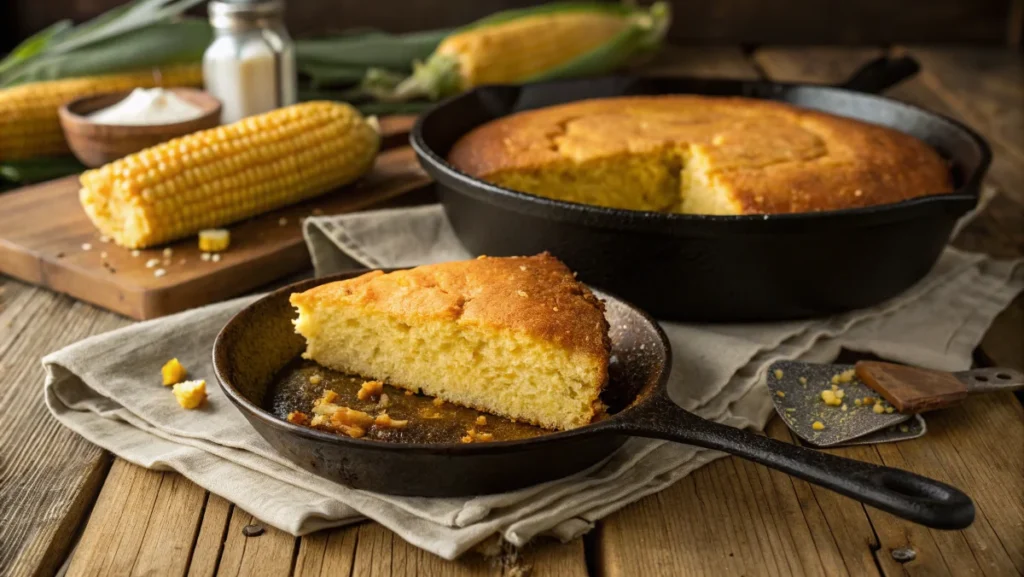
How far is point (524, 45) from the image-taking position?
202 inches

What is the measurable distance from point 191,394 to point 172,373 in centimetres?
16

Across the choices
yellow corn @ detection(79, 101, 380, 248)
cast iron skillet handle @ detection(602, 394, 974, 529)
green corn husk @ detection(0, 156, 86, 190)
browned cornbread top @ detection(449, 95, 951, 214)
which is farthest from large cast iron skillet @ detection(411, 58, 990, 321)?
green corn husk @ detection(0, 156, 86, 190)

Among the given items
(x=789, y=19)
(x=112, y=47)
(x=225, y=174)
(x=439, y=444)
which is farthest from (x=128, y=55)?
(x=789, y=19)

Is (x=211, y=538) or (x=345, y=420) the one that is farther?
(x=345, y=420)

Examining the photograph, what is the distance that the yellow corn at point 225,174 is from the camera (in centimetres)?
314

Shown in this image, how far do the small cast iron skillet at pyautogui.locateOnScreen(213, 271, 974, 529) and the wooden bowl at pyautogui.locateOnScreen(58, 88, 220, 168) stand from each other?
1.71 meters

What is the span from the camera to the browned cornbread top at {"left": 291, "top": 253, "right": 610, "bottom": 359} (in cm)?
218

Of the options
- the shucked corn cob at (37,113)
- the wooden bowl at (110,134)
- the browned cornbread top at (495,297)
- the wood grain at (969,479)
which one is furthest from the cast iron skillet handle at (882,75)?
the shucked corn cob at (37,113)

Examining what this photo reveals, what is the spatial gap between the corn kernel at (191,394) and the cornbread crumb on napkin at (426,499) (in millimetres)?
26

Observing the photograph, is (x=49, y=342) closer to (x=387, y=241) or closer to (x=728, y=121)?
(x=387, y=241)

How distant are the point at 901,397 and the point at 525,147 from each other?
135 cm

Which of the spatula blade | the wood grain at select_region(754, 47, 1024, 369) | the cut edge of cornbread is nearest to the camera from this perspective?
the spatula blade

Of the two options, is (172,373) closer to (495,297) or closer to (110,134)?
(495,297)

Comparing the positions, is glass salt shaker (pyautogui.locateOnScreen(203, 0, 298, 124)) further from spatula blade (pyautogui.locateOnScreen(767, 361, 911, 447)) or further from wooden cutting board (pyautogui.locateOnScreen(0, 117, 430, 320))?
spatula blade (pyautogui.locateOnScreen(767, 361, 911, 447))
